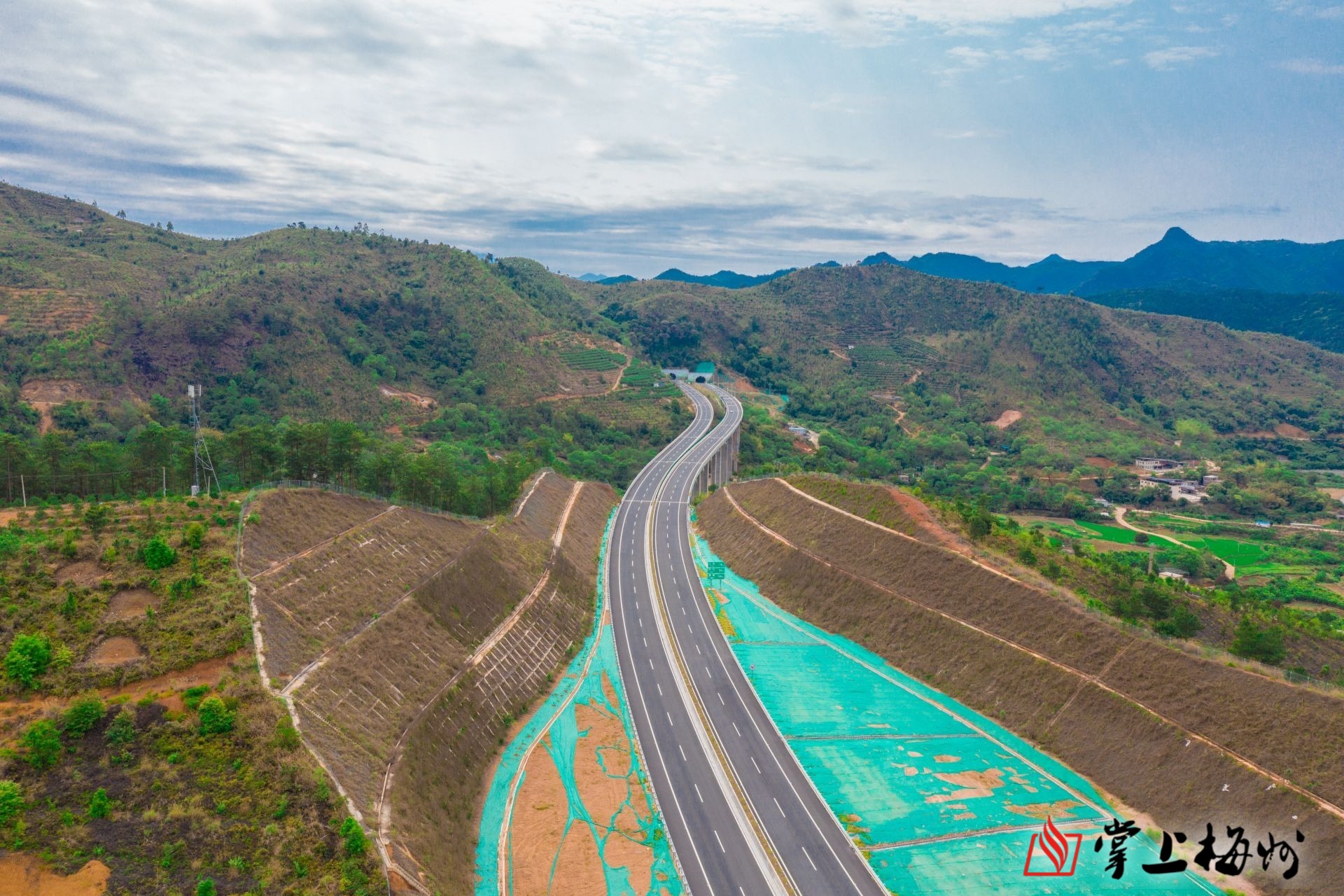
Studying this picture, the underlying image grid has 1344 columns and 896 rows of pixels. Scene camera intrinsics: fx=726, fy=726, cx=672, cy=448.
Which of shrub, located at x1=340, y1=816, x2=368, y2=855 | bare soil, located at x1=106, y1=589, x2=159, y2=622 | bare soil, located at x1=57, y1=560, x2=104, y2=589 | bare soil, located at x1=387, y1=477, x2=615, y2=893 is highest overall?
bare soil, located at x1=57, y1=560, x2=104, y2=589

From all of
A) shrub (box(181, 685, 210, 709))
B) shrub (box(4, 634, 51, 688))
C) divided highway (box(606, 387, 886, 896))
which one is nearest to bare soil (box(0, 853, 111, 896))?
shrub (box(181, 685, 210, 709))

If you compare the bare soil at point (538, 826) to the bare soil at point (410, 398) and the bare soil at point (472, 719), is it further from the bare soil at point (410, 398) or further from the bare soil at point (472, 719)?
the bare soil at point (410, 398)

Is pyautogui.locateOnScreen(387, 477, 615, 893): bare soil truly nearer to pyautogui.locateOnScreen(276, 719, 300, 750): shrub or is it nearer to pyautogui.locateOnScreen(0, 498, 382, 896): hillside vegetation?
pyautogui.locateOnScreen(0, 498, 382, 896): hillside vegetation

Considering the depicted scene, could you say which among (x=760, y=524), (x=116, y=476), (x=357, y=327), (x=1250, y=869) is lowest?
(x=1250, y=869)

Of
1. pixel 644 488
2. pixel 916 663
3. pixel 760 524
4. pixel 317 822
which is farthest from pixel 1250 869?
pixel 644 488

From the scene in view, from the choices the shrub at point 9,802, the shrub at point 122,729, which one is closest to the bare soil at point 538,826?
the shrub at point 122,729

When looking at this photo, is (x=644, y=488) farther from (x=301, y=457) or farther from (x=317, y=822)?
(x=317, y=822)
